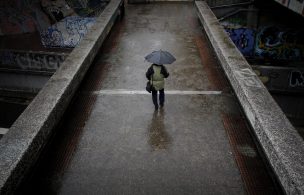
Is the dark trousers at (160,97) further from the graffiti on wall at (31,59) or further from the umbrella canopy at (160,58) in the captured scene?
the graffiti on wall at (31,59)

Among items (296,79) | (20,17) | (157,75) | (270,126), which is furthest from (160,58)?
(20,17)

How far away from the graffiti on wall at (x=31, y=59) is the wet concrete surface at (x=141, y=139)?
245 inches

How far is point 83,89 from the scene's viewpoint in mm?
7418

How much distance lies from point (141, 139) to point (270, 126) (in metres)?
2.34

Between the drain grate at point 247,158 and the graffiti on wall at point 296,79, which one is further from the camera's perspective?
the graffiti on wall at point 296,79

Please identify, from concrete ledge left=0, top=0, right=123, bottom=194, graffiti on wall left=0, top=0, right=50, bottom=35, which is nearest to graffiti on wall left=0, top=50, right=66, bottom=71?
graffiti on wall left=0, top=0, right=50, bottom=35

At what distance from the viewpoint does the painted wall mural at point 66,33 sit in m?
16.9

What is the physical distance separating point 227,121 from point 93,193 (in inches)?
125

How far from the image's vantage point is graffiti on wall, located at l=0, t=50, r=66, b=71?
14.6 meters

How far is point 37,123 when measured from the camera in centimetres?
492

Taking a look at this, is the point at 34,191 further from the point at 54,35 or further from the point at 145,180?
the point at 54,35

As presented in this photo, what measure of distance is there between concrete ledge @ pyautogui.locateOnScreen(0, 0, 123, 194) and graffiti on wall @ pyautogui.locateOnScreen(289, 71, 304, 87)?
9.52 meters

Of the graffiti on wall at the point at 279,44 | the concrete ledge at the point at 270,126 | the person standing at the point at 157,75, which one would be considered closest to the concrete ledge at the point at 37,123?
the person standing at the point at 157,75

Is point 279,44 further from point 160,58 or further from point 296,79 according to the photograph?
point 160,58
